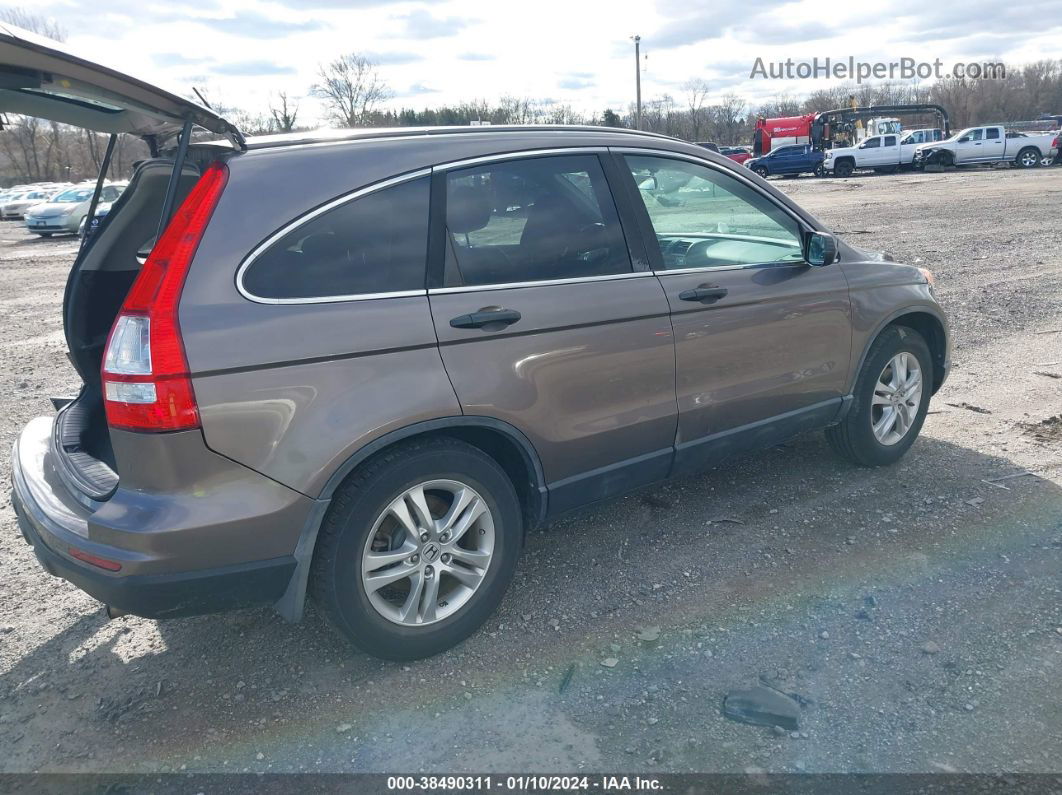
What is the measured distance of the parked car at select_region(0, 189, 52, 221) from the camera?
3206 centimetres

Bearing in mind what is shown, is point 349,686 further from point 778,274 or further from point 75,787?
point 778,274

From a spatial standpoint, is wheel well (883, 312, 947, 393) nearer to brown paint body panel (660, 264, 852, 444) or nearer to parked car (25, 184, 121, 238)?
brown paint body panel (660, 264, 852, 444)

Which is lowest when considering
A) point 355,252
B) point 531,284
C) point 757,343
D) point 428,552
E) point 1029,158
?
point 428,552

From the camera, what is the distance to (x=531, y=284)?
10.4ft

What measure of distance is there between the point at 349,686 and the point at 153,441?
45.1 inches

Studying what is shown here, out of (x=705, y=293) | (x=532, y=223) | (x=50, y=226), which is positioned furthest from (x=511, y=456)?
(x=50, y=226)

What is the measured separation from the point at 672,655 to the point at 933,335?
2788mm

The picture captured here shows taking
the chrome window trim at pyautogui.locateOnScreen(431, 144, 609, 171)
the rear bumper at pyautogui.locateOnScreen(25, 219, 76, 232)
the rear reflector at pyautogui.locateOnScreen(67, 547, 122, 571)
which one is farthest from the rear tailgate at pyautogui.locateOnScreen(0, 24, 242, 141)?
the rear bumper at pyautogui.locateOnScreen(25, 219, 76, 232)

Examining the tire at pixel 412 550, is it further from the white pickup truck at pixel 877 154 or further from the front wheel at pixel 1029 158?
the front wheel at pixel 1029 158

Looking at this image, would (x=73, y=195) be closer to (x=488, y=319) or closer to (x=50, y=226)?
(x=50, y=226)

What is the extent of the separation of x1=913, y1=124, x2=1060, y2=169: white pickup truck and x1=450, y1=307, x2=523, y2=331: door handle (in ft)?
123

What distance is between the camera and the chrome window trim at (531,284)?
2965mm

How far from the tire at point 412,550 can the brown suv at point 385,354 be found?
10 millimetres

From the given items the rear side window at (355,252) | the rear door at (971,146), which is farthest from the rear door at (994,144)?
the rear side window at (355,252)
